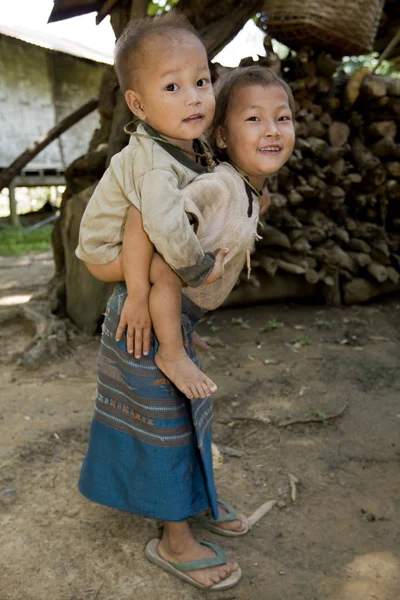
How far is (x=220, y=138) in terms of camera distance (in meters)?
1.68

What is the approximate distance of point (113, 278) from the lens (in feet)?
5.40

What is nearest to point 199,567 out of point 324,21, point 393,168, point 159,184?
point 159,184

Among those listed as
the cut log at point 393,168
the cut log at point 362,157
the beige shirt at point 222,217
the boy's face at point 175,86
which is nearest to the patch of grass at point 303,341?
the cut log at point 362,157

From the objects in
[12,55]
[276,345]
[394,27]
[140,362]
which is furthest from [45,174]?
[140,362]

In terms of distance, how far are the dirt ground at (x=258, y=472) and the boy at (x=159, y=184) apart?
0.71m

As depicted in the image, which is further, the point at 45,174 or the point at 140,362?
the point at 45,174

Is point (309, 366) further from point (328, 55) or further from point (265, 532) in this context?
point (328, 55)

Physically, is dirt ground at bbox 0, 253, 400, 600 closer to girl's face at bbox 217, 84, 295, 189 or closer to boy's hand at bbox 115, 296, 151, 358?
boy's hand at bbox 115, 296, 151, 358

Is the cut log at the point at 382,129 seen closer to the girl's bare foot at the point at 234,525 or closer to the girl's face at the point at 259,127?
the girl's face at the point at 259,127

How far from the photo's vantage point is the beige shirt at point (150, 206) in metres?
1.38

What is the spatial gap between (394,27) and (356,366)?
3.07 meters

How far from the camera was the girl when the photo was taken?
1.58m

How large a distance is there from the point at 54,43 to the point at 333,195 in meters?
8.16

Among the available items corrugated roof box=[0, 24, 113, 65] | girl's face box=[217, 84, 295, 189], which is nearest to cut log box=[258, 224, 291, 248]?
girl's face box=[217, 84, 295, 189]
